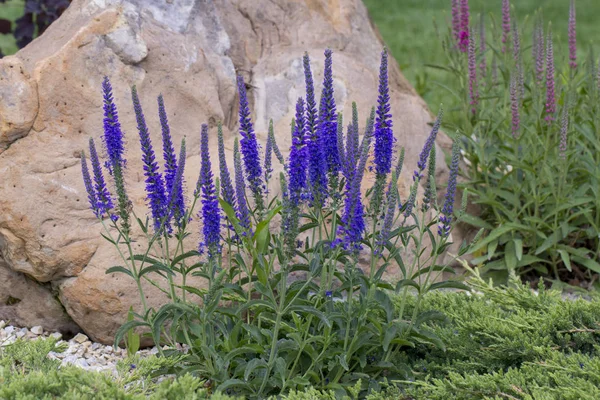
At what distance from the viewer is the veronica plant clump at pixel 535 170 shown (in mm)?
5703

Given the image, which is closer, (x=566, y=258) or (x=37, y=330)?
(x=37, y=330)

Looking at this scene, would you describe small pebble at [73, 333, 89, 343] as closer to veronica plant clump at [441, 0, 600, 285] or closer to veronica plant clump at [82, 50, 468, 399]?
veronica plant clump at [82, 50, 468, 399]

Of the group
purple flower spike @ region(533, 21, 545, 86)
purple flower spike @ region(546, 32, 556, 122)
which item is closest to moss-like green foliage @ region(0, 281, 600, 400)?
purple flower spike @ region(546, 32, 556, 122)

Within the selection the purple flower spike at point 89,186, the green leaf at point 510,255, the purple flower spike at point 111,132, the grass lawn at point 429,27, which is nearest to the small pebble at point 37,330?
the purple flower spike at point 89,186

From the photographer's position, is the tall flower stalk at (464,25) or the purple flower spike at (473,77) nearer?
the purple flower spike at (473,77)

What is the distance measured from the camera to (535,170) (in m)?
5.71

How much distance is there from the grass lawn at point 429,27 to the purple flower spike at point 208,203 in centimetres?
614

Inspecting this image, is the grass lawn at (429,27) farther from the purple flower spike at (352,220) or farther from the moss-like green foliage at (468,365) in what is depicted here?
the purple flower spike at (352,220)

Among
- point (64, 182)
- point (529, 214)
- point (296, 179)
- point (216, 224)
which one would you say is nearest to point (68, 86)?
point (64, 182)

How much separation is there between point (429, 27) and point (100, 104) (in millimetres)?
8226

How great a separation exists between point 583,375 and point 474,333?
0.71 meters

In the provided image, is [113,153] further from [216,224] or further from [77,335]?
[77,335]

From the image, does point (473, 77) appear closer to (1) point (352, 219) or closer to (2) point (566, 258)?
(2) point (566, 258)

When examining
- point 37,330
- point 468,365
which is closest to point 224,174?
point 468,365
